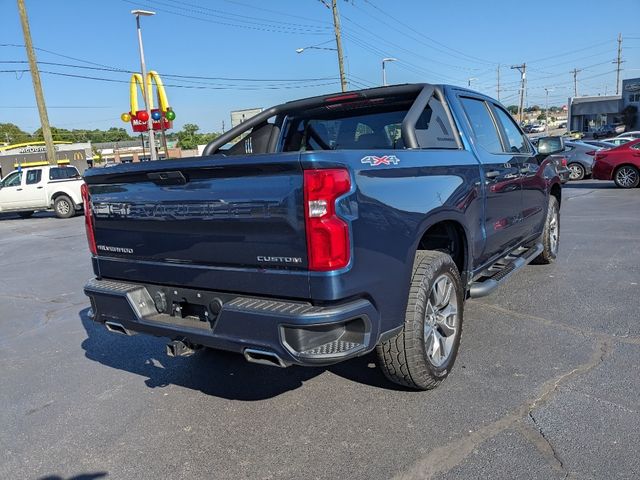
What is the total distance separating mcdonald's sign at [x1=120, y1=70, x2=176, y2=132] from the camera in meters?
23.4

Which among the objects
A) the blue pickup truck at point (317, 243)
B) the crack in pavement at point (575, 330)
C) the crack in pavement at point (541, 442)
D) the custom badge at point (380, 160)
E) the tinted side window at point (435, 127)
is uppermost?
the tinted side window at point (435, 127)

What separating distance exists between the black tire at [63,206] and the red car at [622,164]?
16.6 meters

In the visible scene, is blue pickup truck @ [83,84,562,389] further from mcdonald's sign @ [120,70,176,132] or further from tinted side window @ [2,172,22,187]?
mcdonald's sign @ [120,70,176,132]

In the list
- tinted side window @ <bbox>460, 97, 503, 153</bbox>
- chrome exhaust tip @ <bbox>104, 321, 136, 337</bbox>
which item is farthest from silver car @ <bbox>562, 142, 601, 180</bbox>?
chrome exhaust tip @ <bbox>104, 321, 136, 337</bbox>

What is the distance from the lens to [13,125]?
110 m

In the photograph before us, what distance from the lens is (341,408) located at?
10.9ft

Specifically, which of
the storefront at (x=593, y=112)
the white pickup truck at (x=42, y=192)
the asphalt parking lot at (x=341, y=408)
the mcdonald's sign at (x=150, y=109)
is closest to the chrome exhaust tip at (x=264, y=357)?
the asphalt parking lot at (x=341, y=408)

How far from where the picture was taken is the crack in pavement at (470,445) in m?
2.65

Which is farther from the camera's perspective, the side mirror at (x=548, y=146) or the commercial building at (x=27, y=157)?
the commercial building at (x=27, y=157)

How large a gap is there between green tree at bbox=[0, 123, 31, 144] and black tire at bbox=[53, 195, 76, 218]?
95.1 metres

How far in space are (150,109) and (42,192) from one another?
26.7 feet

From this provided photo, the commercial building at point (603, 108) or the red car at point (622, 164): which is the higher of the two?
the commercial building at point (603, 108)

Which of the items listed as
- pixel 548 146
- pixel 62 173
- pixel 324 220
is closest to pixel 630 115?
pixel 62 173

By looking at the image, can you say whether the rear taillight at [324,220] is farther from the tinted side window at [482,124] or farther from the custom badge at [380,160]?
the tinted side window at [482,124]
